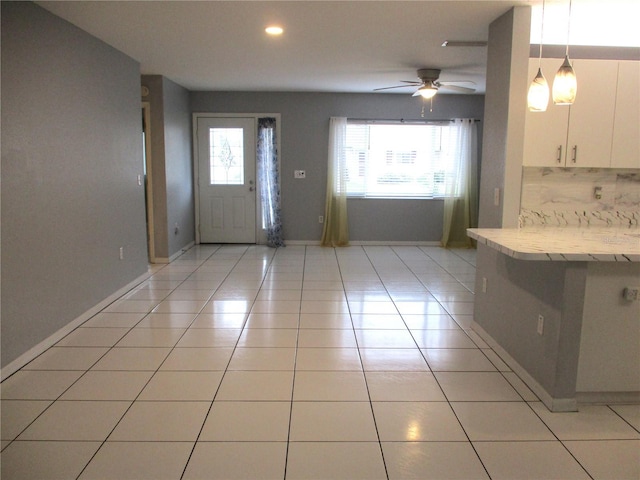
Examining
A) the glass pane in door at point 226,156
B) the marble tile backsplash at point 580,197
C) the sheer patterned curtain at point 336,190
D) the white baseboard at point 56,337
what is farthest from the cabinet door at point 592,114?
the glass pane in door at point 226,156

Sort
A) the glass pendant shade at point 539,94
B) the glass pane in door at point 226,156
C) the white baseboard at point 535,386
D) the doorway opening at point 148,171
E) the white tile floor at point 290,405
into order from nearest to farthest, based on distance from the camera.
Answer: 1. the white tile floor at point 290,405
2. the glass pendant shade at point 539,94
3. the white baseboard at point 535,386
4. the doorway opening at point 148,171
5. the glass pane in door at point 226,156

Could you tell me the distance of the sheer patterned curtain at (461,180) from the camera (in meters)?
7.34

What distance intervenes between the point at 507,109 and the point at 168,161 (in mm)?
4364

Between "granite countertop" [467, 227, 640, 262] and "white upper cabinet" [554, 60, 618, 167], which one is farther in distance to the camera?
"white upper cabinet" [554, 60, 618, 167]

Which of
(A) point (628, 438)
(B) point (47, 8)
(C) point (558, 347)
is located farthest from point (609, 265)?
(B) point (47, 8)

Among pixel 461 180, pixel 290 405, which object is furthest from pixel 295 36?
pixel 461 180

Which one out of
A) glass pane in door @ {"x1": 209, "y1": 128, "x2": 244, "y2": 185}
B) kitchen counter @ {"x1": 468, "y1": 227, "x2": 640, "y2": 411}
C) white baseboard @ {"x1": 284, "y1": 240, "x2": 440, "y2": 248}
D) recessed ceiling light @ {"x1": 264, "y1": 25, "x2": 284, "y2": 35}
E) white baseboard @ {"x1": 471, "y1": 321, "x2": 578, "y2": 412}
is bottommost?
white baseboard @ {"x1": 471, "y1": 321, "x2": 578, "y2": 412}

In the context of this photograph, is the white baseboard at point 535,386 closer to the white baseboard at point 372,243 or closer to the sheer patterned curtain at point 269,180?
the white baseboard at point 372,243

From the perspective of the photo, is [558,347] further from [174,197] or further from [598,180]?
[174,197]

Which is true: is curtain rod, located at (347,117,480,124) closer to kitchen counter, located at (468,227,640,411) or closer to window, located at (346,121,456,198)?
window, located at (346,121,456,198)

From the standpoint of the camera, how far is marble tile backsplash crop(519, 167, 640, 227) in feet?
11.5

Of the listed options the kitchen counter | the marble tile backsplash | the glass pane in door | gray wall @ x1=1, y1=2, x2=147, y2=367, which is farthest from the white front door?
the kitchen counter

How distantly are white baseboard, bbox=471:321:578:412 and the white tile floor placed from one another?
4cm

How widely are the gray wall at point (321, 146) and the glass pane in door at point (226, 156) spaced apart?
0.35 metres
